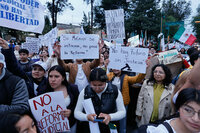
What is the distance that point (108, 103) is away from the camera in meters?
1.90

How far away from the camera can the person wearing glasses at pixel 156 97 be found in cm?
243

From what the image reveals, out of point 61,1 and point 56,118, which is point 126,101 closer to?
point 56,118

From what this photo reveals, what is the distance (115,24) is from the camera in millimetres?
4969

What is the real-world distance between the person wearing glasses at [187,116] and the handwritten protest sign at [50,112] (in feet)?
3.74

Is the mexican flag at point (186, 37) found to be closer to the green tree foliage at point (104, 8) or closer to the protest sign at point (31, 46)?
the protest sign at point (31, 46)

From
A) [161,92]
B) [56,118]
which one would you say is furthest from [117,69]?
[56,118]

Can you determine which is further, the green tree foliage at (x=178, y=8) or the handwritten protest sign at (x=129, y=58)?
the green tree foliage at (x=178, y=8)

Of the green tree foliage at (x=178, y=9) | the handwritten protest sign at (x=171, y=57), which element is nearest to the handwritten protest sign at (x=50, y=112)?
the handwritten protest sign at (x=171, y=57)

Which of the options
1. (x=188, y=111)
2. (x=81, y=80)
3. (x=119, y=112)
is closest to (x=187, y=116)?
(x=188, y=111)

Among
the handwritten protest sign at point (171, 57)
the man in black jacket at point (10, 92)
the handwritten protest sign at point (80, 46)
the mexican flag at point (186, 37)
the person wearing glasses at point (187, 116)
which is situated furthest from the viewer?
the mexican flag at point (186, 37)

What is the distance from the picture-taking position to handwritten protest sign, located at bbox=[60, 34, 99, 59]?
9.61 feet

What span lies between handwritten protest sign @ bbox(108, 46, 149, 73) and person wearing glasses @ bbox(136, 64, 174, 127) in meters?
0.30

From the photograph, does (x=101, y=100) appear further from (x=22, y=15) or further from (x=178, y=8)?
(x=178, y=8)

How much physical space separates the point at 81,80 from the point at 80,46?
700mm
